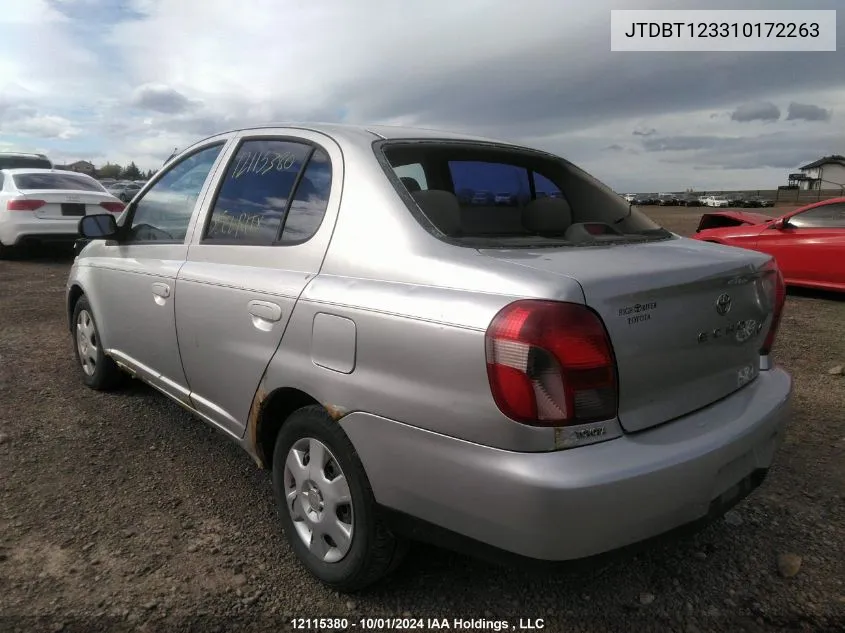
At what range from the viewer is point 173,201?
11.3 feet

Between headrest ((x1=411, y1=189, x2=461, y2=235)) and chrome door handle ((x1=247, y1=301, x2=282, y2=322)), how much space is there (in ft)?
2.10

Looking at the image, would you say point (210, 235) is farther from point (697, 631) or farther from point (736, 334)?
point (697, 631)

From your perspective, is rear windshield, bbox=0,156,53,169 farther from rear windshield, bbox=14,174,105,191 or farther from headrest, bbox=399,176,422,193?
headrest, bbox=399,176,422,193

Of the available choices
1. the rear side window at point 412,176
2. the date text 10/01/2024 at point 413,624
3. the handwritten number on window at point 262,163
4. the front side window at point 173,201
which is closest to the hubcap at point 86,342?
the front side window at point 173,201

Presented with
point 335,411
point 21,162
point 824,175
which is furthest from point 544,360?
point 824,175

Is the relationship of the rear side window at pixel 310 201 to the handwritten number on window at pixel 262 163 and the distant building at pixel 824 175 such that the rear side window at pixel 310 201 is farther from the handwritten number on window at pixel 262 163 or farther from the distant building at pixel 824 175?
the distant building at pixel 824 175

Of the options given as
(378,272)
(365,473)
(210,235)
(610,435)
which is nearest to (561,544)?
(610,435)

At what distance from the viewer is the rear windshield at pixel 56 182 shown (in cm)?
1061

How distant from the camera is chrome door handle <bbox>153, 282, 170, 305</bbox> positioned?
3.10 meters

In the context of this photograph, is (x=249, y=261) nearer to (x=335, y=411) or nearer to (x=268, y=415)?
(x=268, y=415)

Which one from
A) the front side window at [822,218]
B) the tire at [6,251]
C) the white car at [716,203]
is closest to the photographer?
the front side window at [822,218]

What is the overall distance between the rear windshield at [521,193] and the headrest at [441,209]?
0.22 metres

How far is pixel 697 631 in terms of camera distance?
2.10 m

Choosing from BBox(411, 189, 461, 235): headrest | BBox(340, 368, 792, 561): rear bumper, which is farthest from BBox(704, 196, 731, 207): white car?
BBox(340, 368, 792, 561): rear bumper
